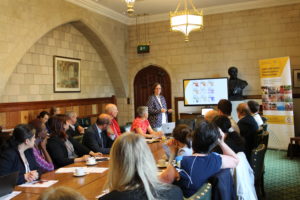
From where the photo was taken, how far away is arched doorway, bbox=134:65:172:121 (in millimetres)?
9328

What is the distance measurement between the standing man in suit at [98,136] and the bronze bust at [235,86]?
448 centimetres

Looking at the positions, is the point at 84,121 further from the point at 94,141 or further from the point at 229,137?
the point at 229,137

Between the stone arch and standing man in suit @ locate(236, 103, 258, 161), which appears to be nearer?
standing man in suit @ locate(236, 103, 258, 161)

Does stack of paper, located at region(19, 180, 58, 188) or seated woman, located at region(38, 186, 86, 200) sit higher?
seated woman, located at region(38, 186, 86, 200)

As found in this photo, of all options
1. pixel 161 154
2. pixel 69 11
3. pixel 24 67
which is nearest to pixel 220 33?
pixel 69 11

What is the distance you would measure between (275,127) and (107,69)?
4929 mm

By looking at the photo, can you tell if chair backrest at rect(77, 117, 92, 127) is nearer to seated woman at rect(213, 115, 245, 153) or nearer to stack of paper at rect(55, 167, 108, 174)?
stack of paper at rect(55, 167, 108, 174)

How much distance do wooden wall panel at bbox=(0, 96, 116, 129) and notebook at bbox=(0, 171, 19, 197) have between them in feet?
12.6

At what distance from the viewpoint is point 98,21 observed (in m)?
8.20

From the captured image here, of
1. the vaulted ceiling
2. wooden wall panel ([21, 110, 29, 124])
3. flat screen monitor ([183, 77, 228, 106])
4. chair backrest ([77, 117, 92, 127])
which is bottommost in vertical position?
chair backrest ([77, 117, 92, 127])

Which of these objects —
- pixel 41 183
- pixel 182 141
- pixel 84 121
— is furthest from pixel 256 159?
pixel 84 121

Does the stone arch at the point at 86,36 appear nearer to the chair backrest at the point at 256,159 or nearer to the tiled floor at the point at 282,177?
the chair backrest at the point at 256,159

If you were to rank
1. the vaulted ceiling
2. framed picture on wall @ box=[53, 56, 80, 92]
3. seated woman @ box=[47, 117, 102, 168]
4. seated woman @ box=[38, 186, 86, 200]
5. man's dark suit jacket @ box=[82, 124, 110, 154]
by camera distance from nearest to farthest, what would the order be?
1. seated woman @ box=[38, 186, 86, 200]
2. seated woman @ box=[47, 117, 102, 168]
3. man's dark suit jacket @ box=[82, 124, 110, 154]
4. framed picture on wall @ box=[53, 56, 80, 92]
5. the vaulted ceiling

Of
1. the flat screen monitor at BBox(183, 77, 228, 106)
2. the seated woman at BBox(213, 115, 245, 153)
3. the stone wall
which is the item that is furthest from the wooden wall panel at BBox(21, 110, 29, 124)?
the seated woman at BBox(213, 115, 245, 153)
